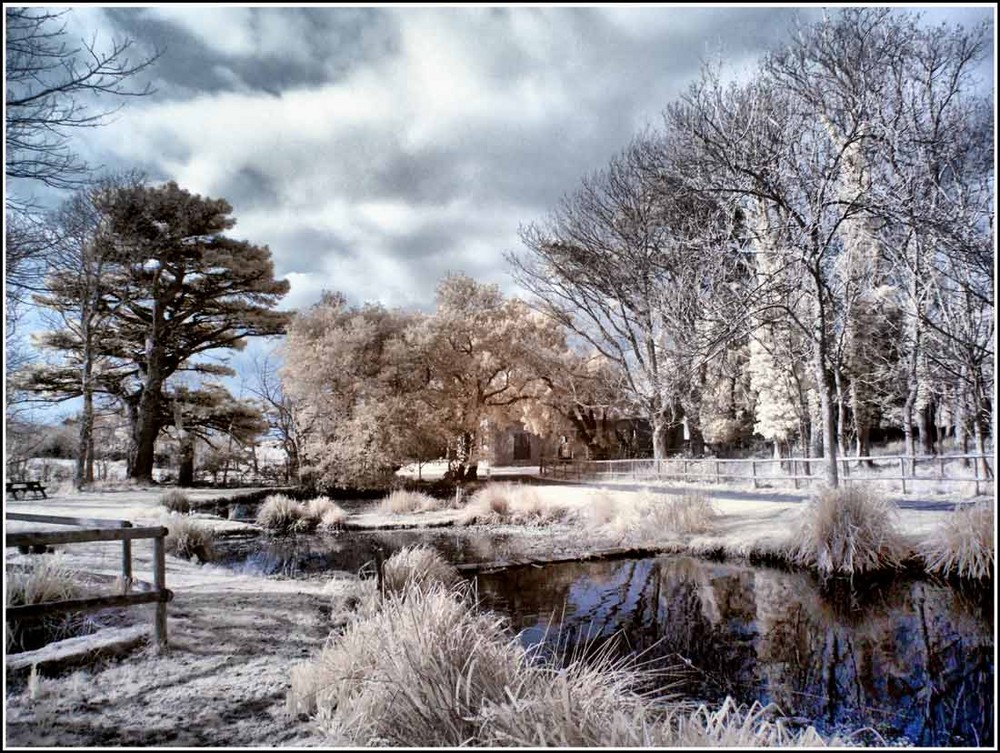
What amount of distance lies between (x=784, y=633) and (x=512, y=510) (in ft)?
28.5

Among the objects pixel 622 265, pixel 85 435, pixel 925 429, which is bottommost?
pixel 925 429

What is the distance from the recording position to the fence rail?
11797 millimetres

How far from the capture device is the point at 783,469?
1884cm

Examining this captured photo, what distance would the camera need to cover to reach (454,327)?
21547mm

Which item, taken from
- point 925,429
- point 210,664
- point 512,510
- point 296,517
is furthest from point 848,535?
point 925,429

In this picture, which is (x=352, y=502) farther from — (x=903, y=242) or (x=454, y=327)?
(x=903, y=242)

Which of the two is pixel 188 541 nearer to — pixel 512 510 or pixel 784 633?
pixel 512 510

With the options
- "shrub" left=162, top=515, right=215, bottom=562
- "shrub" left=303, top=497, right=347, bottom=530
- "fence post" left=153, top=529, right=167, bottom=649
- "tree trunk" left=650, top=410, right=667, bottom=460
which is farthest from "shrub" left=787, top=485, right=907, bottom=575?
"tree trunk" left=650, top=410, right=667, bottom=460

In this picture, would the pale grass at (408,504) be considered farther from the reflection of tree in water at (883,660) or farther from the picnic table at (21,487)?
the reflection of tree in water at (883,660)

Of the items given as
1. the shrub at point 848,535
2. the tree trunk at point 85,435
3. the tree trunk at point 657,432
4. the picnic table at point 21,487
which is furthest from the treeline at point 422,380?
the shrub at point 848,535

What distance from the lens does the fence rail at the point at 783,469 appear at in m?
11.8

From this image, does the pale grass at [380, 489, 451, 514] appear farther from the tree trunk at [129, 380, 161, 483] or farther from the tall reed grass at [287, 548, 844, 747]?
the tall reed grass at [287, 548, 844, 747]

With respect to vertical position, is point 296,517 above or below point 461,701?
below

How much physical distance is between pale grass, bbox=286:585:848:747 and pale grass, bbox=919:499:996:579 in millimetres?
5060
